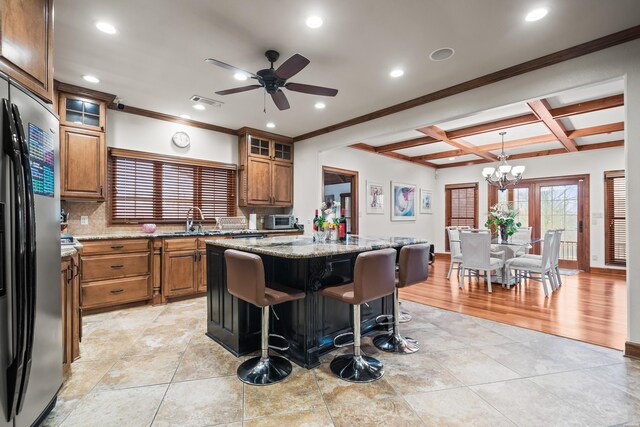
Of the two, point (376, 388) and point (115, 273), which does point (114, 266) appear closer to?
point (115, 273)

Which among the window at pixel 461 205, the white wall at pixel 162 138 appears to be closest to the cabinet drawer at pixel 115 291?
the white wall at pixel 162 138

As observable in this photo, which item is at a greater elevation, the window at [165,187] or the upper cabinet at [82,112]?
the upper cabinet at [82,112]

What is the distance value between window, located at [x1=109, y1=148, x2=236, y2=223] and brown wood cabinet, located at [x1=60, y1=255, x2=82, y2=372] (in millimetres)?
2144

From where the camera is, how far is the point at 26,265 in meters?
1.37

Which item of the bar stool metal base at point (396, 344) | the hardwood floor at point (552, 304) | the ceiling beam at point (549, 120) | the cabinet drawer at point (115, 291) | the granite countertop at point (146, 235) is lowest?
the hardwood floor at point (552, 304)

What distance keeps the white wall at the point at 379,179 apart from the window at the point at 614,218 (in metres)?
3.63

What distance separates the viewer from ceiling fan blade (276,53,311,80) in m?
2.27

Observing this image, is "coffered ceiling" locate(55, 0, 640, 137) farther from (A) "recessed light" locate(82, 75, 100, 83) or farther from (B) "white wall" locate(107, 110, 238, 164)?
(B) "white wall" locate(107, 110, 238, 164)

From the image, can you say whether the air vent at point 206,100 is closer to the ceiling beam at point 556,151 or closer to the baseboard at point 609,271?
the ceiling beam at point 556,151

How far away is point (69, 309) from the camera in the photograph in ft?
6.90

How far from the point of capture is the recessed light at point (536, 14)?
2193 millimetres

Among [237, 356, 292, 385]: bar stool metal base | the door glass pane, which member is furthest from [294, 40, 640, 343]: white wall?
the door glass pane

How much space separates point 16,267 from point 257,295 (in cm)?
116

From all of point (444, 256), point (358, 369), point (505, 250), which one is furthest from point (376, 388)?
point (444, 256)
